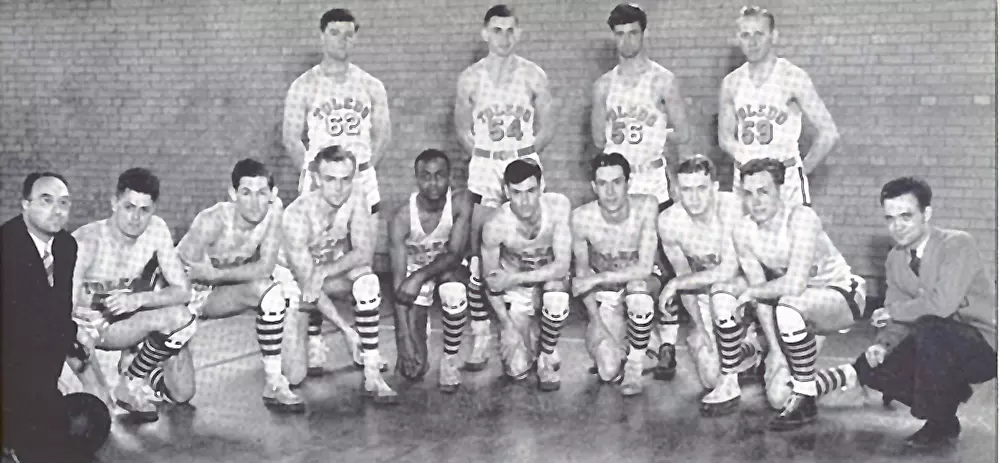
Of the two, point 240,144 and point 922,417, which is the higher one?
point 240,144

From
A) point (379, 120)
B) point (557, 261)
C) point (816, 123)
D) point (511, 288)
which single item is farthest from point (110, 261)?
point (816, 123)

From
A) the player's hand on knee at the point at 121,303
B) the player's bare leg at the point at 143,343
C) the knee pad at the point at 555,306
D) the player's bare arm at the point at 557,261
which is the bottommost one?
the player's bare leg at the point at 143,343

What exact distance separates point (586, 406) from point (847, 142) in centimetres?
141

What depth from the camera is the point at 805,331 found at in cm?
364

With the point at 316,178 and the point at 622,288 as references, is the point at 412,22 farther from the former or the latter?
the point at 622,288

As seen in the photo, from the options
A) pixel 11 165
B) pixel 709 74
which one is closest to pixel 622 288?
pixel 709 74

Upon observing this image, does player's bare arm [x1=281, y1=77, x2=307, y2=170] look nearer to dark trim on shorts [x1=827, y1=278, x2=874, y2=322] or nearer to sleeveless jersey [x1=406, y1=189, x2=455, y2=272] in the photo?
sleeveless jersey [x1=406, y1=189, x2=455, y2=272]

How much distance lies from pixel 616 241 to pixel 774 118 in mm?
738

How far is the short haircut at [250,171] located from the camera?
4.07 m

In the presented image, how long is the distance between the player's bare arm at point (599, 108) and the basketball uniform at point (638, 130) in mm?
17

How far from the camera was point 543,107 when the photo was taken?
13.9ft

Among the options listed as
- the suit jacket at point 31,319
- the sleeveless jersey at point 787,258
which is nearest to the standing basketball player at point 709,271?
the sleeveless jersey at point 787,258

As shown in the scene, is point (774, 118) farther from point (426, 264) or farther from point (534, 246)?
point (426, 264)

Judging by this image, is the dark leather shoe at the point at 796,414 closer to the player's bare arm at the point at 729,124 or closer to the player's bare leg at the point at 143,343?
the player's bare arm at the point at 729,124
